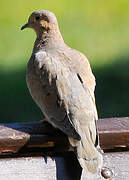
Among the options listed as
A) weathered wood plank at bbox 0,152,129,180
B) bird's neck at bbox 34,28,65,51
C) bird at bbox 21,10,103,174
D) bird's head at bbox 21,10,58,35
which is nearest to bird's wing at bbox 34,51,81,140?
bird at bbox 21,10,103,174

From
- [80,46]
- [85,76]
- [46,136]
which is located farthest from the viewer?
[80,46]

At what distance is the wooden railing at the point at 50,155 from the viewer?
3047mm

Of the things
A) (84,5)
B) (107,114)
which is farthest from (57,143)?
(84,5)

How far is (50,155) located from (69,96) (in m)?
0.61

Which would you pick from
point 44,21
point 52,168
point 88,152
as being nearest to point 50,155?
point 52,168

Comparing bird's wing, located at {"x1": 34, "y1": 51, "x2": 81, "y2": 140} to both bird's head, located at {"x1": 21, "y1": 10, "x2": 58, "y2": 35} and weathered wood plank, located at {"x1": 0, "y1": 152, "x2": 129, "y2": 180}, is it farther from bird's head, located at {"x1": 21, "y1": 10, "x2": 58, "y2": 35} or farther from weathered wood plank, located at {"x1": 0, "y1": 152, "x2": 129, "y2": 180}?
bird's head, located at {"x1": 21, "y1": 10, "x2": 58, "y2": 35}

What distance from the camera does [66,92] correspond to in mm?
3689

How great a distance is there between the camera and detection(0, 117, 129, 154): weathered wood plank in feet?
10.1

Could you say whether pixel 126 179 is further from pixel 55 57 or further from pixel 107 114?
pixel 107 114

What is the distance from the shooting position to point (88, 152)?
3.28 m

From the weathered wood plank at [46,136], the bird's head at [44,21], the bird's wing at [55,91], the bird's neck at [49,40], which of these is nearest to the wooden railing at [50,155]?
the weathered wood plank at [46,136]

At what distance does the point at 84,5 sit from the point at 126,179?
6.53 m

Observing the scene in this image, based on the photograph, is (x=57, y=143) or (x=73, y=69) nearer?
(x=57, y=143)

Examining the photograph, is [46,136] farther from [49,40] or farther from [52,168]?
[49,40]
